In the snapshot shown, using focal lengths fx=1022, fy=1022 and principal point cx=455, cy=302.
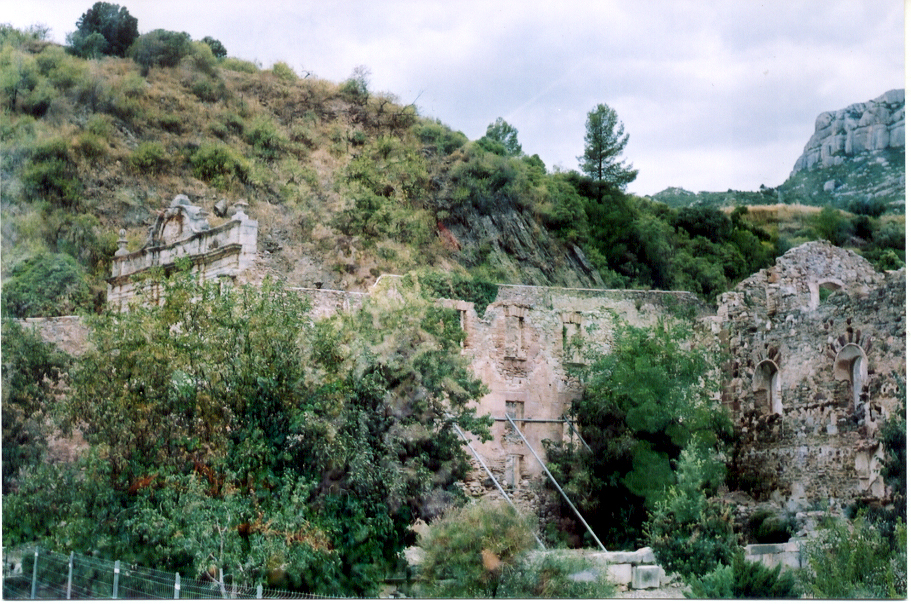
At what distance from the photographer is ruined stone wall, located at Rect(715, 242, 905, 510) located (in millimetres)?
8742

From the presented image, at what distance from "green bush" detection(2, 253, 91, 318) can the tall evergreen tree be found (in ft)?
14.8

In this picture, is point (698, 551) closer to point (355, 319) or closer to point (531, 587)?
point (531, 587)

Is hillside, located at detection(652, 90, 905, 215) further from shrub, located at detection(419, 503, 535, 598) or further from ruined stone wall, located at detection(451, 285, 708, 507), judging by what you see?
shrub, located at detection(419, 503, 535, 598)

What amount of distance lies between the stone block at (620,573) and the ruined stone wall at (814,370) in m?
1.66

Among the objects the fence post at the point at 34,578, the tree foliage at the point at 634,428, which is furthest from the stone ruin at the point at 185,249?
the tree foliage at the point at 634,428

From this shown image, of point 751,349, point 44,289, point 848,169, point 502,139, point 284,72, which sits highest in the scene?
point 284,72

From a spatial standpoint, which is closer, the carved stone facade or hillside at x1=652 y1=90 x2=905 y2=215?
the carved stone facade

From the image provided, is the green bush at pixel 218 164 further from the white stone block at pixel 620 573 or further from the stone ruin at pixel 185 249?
the white stone block at pixel 620 573

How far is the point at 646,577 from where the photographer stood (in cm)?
820

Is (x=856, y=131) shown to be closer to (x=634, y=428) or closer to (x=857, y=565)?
(x=634, y=428)

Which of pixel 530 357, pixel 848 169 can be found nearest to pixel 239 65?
pixel 530 357

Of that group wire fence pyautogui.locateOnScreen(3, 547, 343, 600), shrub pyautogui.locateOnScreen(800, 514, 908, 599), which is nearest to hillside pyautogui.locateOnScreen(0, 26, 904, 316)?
wire fence pyautogui.locateOnScreen(3, 547, 343, 600)

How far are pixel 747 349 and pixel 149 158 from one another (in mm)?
5751

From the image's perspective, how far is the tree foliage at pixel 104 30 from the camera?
8.29m
